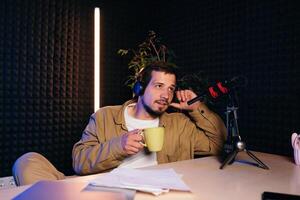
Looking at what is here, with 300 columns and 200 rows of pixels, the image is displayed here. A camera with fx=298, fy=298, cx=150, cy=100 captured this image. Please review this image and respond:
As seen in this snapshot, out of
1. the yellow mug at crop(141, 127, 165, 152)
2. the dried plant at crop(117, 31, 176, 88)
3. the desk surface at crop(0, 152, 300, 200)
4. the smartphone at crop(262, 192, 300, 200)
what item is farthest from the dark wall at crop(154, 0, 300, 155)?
the smartphone at crop(262, 192, 300, 200)

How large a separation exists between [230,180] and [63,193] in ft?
1.98

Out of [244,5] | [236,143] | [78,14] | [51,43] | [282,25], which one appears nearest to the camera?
[236,143]

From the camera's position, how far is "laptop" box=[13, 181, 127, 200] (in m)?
0.83

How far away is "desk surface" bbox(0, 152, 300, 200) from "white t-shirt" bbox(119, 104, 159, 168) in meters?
→ 0.43

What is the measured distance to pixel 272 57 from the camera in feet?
6.71

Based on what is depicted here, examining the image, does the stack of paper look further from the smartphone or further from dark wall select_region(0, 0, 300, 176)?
dark wall select_region(0, 0, 300, 176)

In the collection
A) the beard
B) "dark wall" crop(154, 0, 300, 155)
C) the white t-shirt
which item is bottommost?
the white t-shirt

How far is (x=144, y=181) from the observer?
989mm

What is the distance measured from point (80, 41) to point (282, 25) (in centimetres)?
180

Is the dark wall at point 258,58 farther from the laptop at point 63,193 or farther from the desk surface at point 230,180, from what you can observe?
the laptop at point 63,193

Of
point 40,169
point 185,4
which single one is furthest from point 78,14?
point 40,169

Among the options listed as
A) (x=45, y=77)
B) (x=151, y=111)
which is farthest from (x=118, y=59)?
(x=151, y=111)

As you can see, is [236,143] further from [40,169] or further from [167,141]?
[40,169]

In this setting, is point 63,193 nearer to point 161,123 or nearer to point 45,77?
point 161,123
